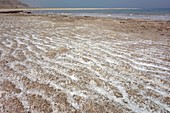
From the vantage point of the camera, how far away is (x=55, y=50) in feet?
18.2

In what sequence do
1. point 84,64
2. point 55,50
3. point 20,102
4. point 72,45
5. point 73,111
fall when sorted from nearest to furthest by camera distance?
point 73,111, point 20,102, point 84,64, point 55,50, point 72,45

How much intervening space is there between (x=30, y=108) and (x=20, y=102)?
0.23 m

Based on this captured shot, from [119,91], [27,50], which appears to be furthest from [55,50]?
[119,91]

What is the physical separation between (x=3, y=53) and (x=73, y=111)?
3.25 metres

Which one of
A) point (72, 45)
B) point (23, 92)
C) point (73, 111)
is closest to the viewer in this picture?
point (73, 111)

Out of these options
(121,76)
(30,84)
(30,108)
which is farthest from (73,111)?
(121,76)

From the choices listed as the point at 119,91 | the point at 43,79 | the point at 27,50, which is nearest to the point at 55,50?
the point at 27,50

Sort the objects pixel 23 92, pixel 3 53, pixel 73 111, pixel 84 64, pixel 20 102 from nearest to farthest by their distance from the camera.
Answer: pixel 73 111, pixel 20 102, pixel 23 92, pixel 84 64, pixel 3 53

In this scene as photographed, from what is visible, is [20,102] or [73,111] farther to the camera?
[20,102]

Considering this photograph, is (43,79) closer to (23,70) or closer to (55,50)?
(23,70)

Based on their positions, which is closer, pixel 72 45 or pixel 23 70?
pixel 23 70

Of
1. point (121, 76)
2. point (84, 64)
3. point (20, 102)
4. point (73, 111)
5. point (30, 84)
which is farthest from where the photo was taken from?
point (84, 64)

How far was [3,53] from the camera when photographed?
5199 millimetres

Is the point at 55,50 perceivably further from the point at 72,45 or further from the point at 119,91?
the point at 119,91
